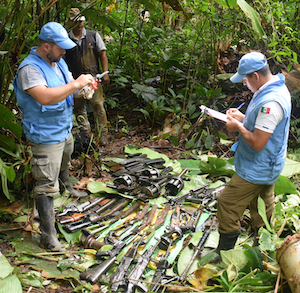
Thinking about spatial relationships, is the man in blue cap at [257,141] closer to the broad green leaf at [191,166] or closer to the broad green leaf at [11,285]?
the broad green leaf at [11,285]

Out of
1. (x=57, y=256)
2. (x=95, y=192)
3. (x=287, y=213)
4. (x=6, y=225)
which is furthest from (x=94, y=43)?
(x=287, y=213)

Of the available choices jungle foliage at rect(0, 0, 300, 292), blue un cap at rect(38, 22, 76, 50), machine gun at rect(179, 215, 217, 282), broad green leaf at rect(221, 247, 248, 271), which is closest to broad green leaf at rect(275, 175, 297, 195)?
jungle foliage at rect(0, 0, 300, 292)

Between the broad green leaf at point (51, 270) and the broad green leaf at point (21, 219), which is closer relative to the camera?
the broad green leaf at point (51, 270)

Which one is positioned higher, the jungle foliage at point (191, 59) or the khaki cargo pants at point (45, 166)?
the jungle foliage at point (191, 59)

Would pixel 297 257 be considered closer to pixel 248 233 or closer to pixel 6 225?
pixel 248 233

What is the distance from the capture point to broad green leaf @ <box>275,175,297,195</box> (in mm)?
3877

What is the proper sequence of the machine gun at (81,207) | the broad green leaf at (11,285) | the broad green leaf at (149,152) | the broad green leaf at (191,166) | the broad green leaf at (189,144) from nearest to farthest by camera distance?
the broad green leaf at (11,285), the machine gun at (81,207), the broad green leaf at (191,166), the broad green leaf at (149,152), the broad green leaf at (189,144)

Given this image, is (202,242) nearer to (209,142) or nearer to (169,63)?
(209,142)

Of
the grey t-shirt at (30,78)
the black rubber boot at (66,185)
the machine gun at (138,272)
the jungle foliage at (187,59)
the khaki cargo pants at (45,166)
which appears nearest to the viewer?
the machine gun at (138,272)

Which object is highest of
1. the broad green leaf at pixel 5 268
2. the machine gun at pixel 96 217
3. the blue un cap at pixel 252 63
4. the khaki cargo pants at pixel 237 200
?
the blue un cap at pixel 252 63

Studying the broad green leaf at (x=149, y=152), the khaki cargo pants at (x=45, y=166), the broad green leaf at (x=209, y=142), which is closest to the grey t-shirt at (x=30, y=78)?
the khaki cargo pants at (x=45, y=166)

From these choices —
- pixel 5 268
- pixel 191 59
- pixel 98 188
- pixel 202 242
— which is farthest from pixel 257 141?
pixel 191 59

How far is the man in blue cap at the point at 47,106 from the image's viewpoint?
110 inches

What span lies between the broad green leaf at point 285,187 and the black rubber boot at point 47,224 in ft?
9.14
